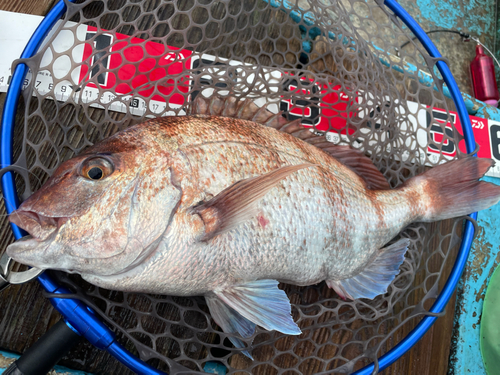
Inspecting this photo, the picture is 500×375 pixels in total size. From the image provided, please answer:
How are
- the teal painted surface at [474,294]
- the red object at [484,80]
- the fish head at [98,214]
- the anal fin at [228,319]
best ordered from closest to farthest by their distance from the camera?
the fish head at [98,214] → the anal fin at [228,319] → the teal painted surface at [474,294] → the red object at [484,80]

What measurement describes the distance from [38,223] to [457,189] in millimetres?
1556

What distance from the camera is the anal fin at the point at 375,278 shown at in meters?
1.36

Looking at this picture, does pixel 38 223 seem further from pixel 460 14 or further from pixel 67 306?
pixel 460 14

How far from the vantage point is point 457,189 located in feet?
4.65

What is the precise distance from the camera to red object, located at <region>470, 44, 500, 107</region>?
7.62 feet

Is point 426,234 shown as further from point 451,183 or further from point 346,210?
point 346,210

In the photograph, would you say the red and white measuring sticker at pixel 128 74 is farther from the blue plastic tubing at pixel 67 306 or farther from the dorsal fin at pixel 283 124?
the blue plastic tubing at pixel 67 306

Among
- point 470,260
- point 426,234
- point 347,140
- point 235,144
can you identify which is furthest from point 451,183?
point 235,144

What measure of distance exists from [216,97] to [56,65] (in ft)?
2.52

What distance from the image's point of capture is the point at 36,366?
3.29 ft

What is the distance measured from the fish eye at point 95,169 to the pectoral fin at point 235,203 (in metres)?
0.27

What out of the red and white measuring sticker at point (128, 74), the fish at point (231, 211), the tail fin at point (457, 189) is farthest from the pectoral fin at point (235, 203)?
the tail fin at point (457, 189)

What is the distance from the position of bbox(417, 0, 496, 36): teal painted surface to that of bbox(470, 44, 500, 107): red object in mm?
471

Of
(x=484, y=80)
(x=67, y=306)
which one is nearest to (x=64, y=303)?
(x=67, y=306)
